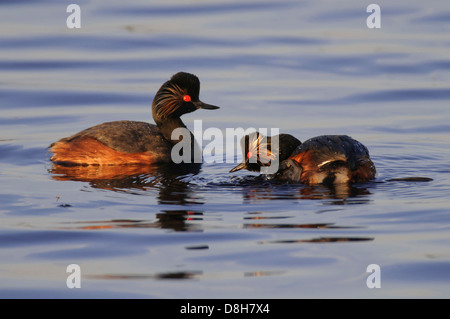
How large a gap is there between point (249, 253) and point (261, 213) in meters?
1.04

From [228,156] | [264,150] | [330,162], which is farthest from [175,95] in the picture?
[330,162]

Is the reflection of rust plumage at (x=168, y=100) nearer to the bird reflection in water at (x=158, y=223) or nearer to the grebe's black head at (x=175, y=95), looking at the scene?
the grebe's black head at (x=175, y=95)

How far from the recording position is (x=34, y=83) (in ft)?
52.0

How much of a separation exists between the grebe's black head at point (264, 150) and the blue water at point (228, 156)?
169mm

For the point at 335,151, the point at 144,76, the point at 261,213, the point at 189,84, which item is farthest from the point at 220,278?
the point at 144,76

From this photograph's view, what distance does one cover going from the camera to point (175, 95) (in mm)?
11961

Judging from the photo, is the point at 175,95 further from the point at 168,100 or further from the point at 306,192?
the point at 306,192

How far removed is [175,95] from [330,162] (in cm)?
336

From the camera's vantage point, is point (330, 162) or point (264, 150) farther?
point (264, 150)

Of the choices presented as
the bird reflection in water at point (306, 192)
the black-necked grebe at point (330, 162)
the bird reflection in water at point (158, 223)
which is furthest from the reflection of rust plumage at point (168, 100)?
the bird reflection in water at point (158, 223)

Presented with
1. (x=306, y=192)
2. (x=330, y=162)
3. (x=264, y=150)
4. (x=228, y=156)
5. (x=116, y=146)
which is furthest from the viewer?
(x=228, y=156)

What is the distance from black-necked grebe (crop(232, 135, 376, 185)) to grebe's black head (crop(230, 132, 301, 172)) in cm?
52
